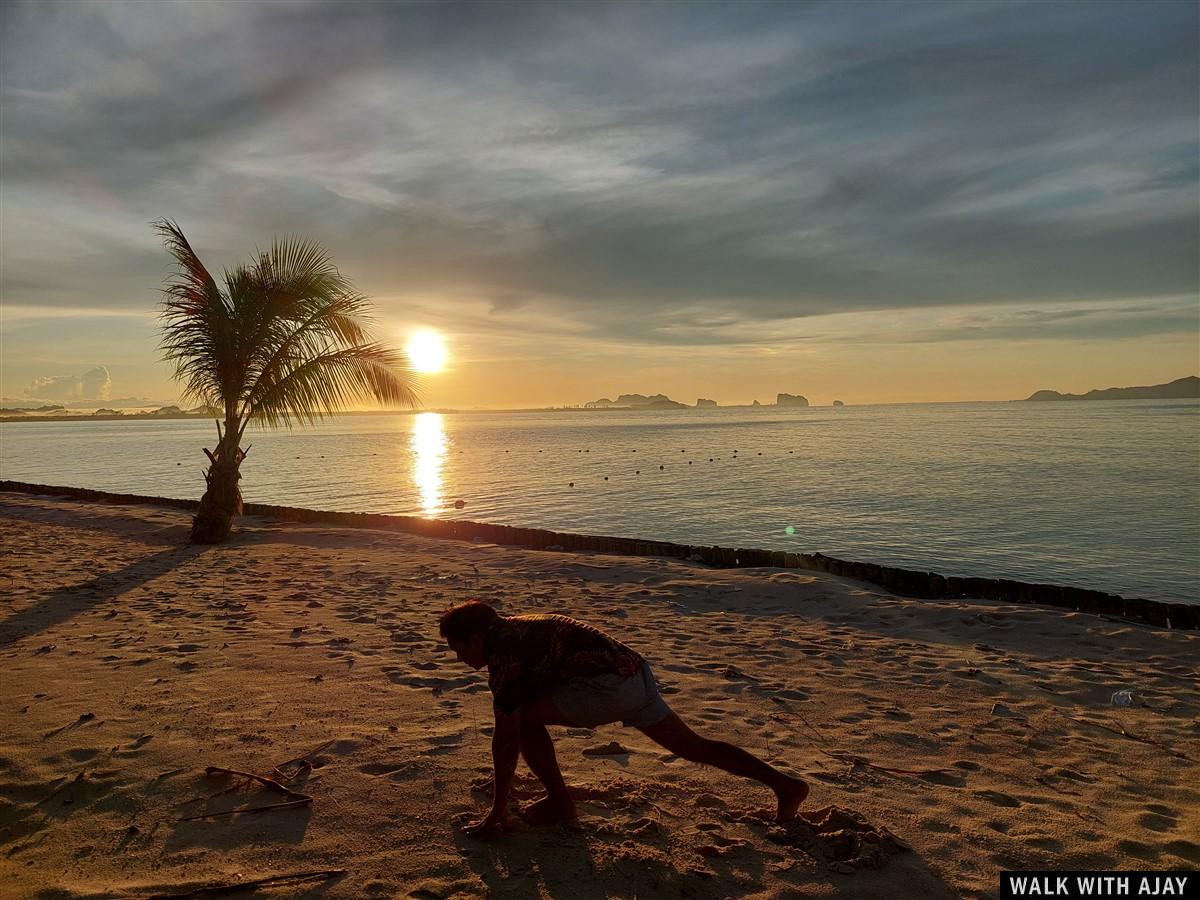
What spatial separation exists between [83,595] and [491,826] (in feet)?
29.0

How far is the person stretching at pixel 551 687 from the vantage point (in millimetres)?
3711

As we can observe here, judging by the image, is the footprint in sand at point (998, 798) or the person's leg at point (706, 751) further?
the footprint in sand at point (998, 798)

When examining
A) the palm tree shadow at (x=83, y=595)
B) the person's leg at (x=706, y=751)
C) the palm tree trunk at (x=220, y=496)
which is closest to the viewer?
the person's leg at (x=706, y=751)

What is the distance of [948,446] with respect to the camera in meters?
65.2

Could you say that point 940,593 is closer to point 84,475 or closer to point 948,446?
point 84,475

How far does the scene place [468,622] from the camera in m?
3.78

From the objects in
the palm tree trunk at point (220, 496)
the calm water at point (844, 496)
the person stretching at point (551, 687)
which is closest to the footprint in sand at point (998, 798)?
the person stretching at point (551, 687)

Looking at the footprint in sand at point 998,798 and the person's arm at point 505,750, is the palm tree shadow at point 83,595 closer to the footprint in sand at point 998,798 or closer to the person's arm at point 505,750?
the person's arm at point 505,750

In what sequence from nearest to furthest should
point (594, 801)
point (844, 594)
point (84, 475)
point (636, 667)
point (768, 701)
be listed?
point (636, 667) < point (594, 801) < point (768, 701) < point (844, 594) < point (84, 475)

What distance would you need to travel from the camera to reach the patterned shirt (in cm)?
372

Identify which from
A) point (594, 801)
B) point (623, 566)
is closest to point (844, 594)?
point (623, 566)

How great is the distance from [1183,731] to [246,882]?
7048 millimetres

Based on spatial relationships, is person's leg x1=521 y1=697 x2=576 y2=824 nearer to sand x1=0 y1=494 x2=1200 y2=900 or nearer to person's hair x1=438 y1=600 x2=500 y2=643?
sand x1=0 y1=494 x2=1200 y2=900

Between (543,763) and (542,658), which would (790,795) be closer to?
(543,763)
